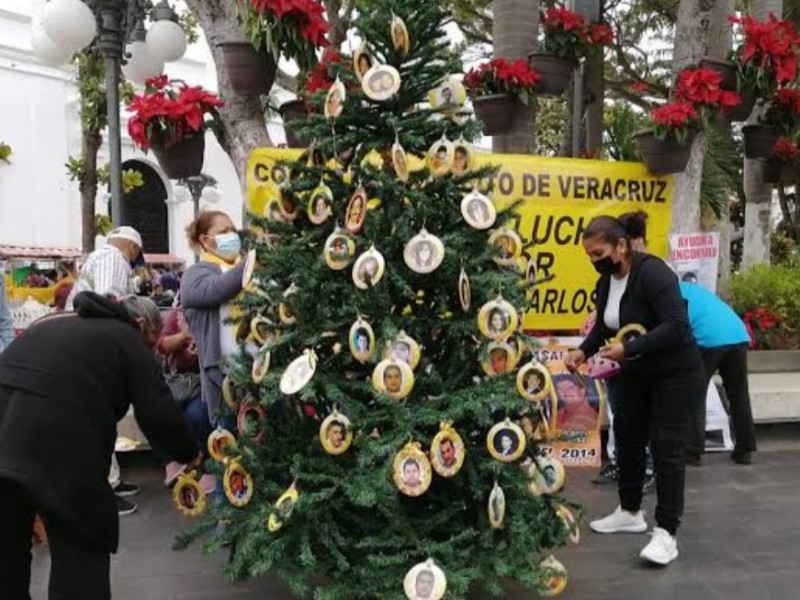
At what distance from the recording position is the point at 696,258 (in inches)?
244

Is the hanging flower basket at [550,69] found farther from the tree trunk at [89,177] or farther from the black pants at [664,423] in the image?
the tree trunk at [89,177]

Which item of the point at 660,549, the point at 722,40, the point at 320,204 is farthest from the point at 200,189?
the point at 660,549

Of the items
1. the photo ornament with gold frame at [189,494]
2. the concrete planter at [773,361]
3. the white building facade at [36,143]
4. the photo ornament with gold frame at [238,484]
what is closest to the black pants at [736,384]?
the concrete planter at [773,361]

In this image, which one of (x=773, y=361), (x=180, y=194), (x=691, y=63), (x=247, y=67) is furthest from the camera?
(x=180, y=194)

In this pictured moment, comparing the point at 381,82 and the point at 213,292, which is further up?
the point at 381,82

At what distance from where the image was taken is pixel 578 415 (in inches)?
235

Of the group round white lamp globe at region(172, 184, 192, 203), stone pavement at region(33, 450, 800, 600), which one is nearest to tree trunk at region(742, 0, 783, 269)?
stone pavement at region(33, 450, 800, 600)

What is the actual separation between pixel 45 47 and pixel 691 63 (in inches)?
226

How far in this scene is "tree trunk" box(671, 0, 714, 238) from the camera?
6516mm

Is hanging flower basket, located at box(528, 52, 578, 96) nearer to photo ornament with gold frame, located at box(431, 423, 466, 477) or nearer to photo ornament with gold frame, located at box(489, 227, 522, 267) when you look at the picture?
photo ornament with gold frame, located at box(489, 227, 522, 267)

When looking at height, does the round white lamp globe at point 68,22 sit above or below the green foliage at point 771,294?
above

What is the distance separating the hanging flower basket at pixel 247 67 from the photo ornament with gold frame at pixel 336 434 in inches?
114

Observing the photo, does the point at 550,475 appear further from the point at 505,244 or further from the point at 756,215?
the point at 756,215

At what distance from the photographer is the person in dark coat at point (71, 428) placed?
2496mm
